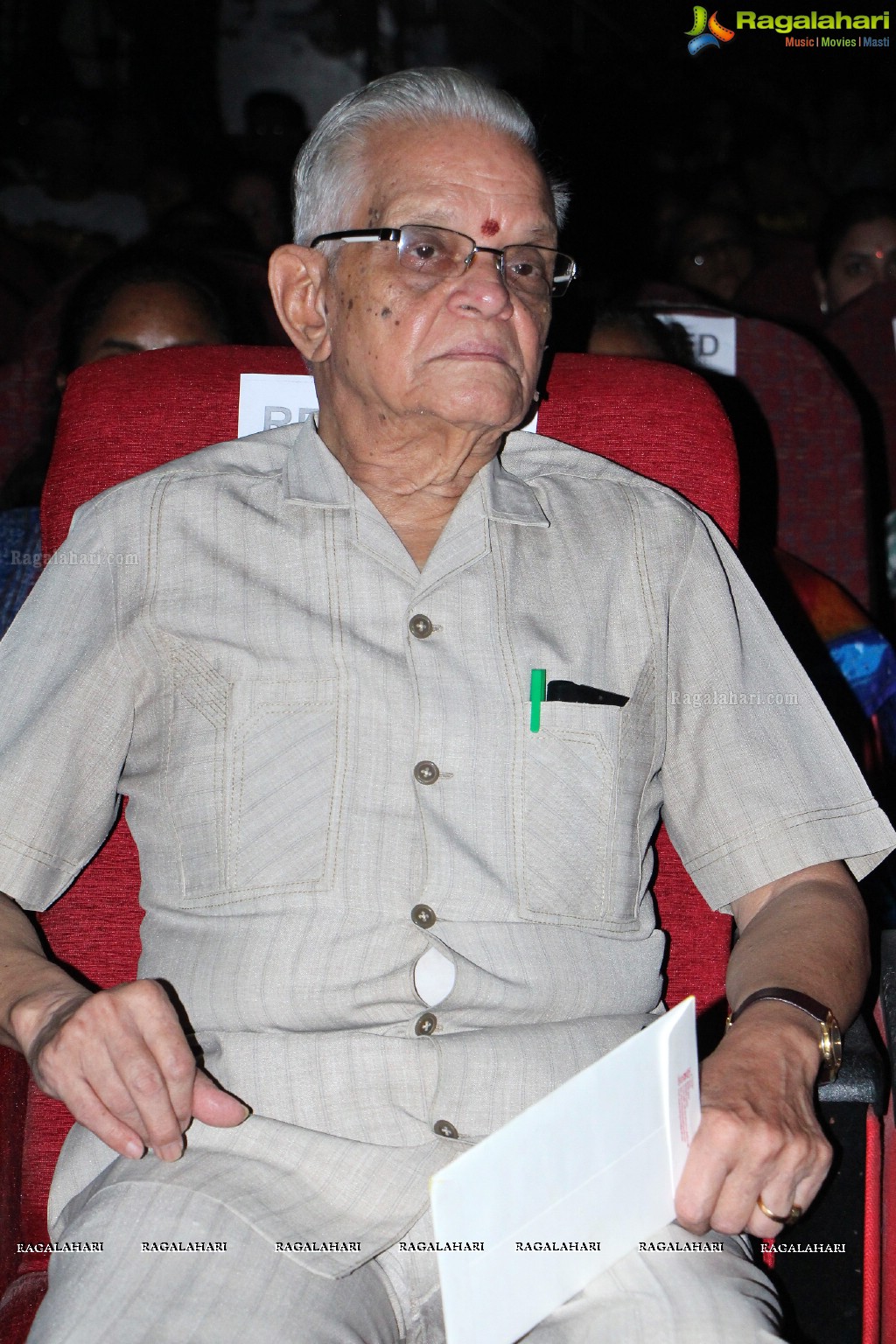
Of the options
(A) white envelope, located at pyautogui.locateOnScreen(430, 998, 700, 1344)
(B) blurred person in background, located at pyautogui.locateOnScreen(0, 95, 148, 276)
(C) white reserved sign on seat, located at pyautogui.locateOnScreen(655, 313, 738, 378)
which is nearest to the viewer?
(A) white envelope, located at pyautogui.locateOnScreen(430, 998, 700, 1344)

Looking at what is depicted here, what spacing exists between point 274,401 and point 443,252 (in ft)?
1.01

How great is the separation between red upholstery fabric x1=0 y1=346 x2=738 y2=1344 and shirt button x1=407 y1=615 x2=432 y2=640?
0.38 meters

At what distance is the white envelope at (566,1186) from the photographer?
0.84 metres

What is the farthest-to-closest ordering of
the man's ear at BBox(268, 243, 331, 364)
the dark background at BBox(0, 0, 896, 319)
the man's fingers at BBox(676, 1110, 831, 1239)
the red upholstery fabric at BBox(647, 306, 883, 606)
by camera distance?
the dark background at BBox(0, 0, 896, 319) → the red upholstery fabric at BBox(647, 306, 883, 606) → the man's ear at BBox(268, 243, 331, 364) → the man's fingers at BBox(676, 1110, 831, 1239)

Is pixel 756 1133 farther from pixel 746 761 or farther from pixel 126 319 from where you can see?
pixel 126 319

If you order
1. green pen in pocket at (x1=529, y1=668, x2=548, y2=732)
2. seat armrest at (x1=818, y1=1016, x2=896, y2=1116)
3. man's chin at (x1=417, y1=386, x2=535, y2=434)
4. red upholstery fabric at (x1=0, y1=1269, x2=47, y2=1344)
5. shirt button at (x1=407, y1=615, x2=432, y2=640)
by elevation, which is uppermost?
man's chin at (x1=417, y1=386, x2=535, y2=434)

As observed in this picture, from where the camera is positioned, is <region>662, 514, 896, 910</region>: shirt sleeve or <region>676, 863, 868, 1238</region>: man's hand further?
<region>662, 514, 896, 910</region>: shirt sleeve

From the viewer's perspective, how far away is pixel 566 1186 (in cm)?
91

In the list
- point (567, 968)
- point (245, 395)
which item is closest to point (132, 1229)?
point (567, 968)

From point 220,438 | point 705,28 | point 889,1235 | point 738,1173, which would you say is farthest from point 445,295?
point 705,28

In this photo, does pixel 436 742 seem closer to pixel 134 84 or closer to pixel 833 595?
pixel 833 595

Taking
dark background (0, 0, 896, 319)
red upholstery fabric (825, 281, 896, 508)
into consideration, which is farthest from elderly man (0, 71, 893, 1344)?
dark background (0, 0, 896, 319)

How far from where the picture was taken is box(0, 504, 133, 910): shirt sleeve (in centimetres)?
123

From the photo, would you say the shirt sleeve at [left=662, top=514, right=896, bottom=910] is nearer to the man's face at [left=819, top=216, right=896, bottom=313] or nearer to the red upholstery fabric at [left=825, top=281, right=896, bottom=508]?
the red upholstery fabric at [left=825, top=281, right=896, bottom=508]
